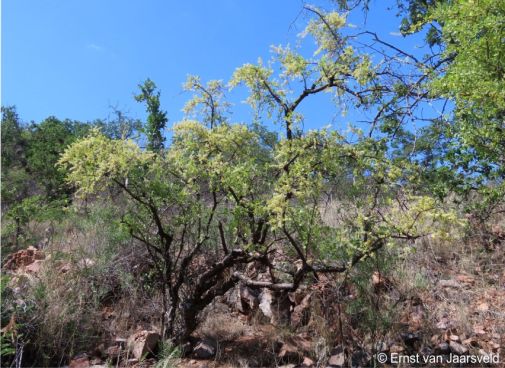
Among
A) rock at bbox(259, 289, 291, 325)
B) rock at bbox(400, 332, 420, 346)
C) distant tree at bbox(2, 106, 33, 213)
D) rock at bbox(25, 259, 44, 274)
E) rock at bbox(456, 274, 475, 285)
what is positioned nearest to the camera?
rock at bbox(400, 332, 420, 346)

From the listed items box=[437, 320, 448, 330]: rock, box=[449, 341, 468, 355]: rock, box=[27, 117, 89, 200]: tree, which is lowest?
box=[449, 341, 468, 355]: rock

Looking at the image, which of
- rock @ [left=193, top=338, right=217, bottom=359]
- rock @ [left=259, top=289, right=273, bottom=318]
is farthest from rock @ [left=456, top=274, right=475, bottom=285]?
rock @ [left=193, top=338, right=217, bottom=359]

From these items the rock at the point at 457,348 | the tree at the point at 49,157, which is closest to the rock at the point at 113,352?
the rock at the point at 457,348

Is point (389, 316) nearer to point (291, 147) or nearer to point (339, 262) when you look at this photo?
point (339, 262)

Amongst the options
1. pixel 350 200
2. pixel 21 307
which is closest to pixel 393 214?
pixel 350 200

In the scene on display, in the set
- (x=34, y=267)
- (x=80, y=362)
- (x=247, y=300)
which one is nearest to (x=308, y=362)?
(x=247, y=300)

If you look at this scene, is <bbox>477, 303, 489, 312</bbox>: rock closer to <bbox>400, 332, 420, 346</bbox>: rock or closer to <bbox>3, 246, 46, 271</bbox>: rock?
<bbox>400, 332, 420, 346</bbox>: rock

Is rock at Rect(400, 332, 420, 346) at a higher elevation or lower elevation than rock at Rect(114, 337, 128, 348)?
higher

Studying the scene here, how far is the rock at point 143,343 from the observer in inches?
174

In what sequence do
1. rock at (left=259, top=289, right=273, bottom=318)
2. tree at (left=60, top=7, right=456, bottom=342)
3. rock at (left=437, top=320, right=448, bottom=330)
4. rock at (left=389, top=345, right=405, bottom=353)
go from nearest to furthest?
tree at (left=60, top=7, right=456, bottom=342) < rock at (left=389, top=345, right=405, bottom=353) < rock at (left=437, top=320, right=448, bottom=330) < rock at (left=259, top=289, right=273, bottom=318)

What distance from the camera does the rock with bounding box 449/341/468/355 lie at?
459 cm

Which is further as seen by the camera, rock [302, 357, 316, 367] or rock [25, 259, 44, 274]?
rock [25, 259, 44, 274]

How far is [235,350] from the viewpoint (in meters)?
4.71

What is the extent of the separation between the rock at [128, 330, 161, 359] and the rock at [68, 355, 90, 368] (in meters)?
0.42
